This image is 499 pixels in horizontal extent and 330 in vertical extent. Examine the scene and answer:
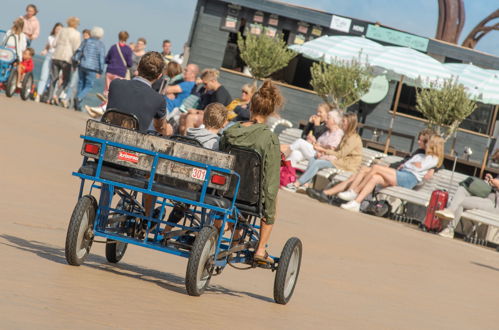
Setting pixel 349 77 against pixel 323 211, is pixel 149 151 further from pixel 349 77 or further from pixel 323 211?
pixel 349 77

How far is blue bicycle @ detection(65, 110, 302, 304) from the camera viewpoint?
6566mm

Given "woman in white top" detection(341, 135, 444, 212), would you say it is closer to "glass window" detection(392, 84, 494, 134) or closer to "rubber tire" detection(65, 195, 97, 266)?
"rubber tire" detection(65, 195, 97, 266)

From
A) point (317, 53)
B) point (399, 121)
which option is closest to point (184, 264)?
point (317, 53)

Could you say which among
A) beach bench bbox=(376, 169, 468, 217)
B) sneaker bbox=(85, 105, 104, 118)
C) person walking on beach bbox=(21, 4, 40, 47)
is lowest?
sneaker bbox=(85, 105, 104, 118)

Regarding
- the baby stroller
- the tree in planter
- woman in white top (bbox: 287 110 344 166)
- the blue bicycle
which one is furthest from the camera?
the tree in planter

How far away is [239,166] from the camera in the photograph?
7.02 m

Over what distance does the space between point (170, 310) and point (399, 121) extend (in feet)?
89.2

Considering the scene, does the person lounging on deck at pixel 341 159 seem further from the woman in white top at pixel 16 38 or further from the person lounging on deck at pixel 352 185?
the woman in white top at pixel 16 38

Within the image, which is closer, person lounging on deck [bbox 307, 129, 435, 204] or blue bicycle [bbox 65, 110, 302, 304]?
blue bicycle [bbox 65, 110, 302, 304]

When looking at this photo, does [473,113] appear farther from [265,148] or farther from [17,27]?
[265,148]

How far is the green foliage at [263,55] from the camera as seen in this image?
32.0m

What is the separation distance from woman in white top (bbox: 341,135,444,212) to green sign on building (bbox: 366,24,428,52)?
52.1 feet

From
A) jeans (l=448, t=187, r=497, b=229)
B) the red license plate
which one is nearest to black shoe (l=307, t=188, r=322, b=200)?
jeans (l=448, t=187, r=497, b=229)

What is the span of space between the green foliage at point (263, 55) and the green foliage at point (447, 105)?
6.08 m
